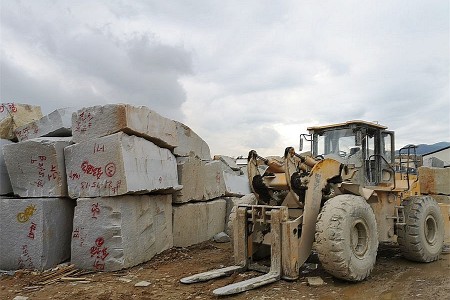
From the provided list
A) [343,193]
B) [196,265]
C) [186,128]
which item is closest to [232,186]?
[186,128]

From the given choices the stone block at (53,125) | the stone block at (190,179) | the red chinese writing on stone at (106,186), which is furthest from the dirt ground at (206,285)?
the stone block at (53,125)

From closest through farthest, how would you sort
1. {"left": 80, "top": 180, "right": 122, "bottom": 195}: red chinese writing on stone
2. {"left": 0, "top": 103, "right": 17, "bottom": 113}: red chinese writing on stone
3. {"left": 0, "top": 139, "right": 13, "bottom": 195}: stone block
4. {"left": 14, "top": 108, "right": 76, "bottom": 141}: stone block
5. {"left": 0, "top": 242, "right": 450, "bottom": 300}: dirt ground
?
{"left": 0, "top": 242, "right": 450, "bottom": 300}: dirt ground, {"left": 80, "top": 180, "right": 122, "bottom": 195}: red chinese writing on stone, {"left": 0, "top": 139, "right": 13, "bottom": 195}: stone block, {"left": 14, "top": 108, "right": 76, "bottom": 141}: stone block, {"left": 0, "top": 103, "right": 17, "bottom": 113}: red chinese writing on stone

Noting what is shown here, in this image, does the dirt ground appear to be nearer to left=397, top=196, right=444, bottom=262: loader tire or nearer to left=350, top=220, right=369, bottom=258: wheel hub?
left=397, top=196, right=444, bottom=262: loader tire

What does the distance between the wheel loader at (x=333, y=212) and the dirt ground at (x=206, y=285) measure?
165mm

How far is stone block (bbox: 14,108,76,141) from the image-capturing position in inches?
284

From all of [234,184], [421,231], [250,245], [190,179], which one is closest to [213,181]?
[190,179]

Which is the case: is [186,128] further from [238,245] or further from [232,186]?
[238,245]

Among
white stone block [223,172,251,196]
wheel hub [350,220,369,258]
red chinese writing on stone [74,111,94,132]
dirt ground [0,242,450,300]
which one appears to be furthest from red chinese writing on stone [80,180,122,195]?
white stone block [223,172,251,196]

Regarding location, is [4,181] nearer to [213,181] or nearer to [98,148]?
[98,148]

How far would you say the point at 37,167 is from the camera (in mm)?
6449

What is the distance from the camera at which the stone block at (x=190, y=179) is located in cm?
805

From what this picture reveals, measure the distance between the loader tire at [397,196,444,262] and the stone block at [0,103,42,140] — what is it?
278 inches

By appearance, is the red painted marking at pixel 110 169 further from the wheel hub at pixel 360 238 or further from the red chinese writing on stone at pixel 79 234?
the wheel hub at pixel 360 238

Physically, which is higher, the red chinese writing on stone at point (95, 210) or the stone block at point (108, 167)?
the stone block at point (108, 167)
